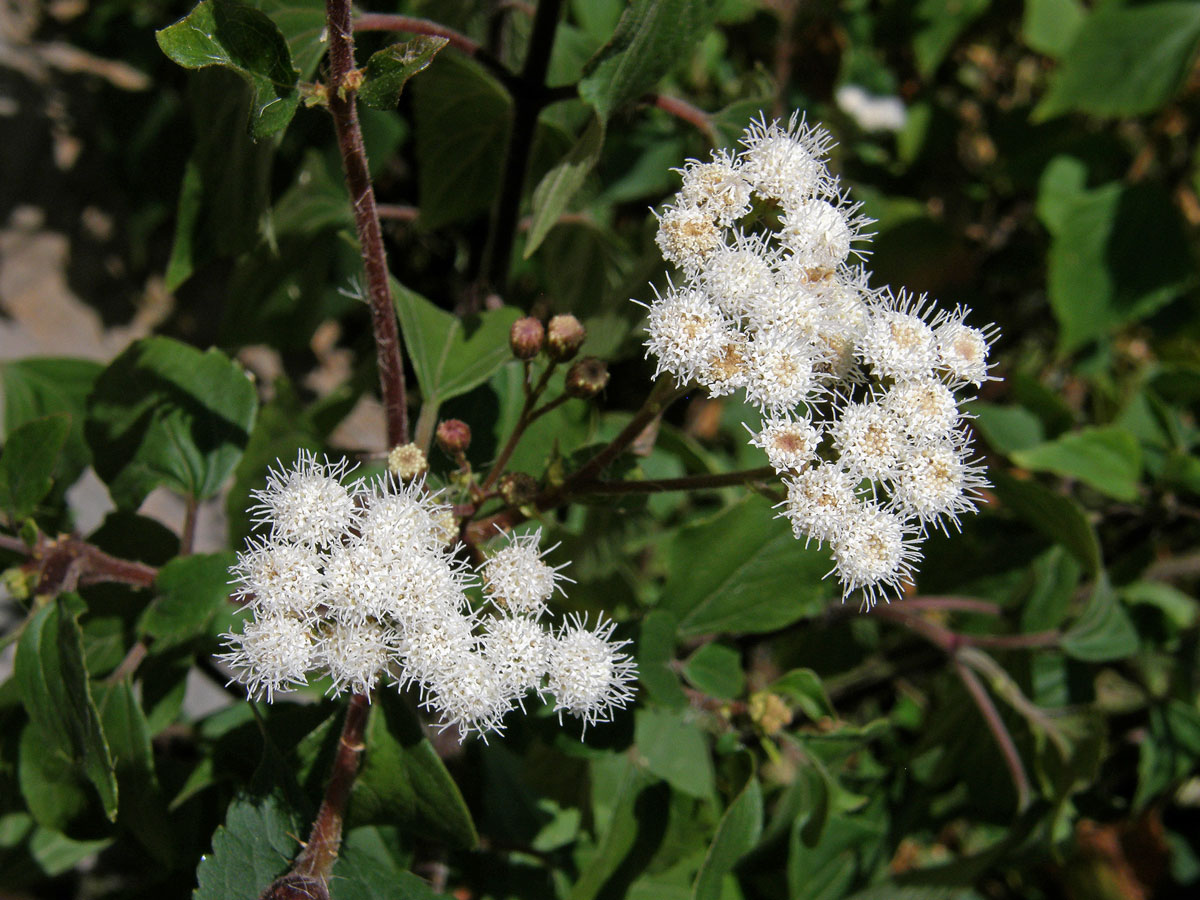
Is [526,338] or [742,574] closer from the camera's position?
[526,338]

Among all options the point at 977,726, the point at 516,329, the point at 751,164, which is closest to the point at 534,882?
the point at 977,726

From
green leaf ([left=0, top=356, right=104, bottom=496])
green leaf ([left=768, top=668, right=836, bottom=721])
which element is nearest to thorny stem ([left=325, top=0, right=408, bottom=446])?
green leaf ([left=768, top=668, right=836, bottom=721])

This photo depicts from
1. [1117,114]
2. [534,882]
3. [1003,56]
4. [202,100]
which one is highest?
[1003,56]

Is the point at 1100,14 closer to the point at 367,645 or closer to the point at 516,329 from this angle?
the point at 516,329

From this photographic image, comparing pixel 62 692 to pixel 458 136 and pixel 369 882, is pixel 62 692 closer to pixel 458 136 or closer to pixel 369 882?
pixel 369 882

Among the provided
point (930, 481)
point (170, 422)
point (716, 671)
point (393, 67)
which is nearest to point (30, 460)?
point (170, 422)

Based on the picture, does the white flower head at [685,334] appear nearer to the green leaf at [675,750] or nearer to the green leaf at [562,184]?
the green leaf at [562,184]

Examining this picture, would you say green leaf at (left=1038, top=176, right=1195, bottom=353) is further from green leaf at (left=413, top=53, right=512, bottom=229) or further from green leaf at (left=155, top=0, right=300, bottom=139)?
green leaf at (left=155, top=0, right=300, bottom=139)
